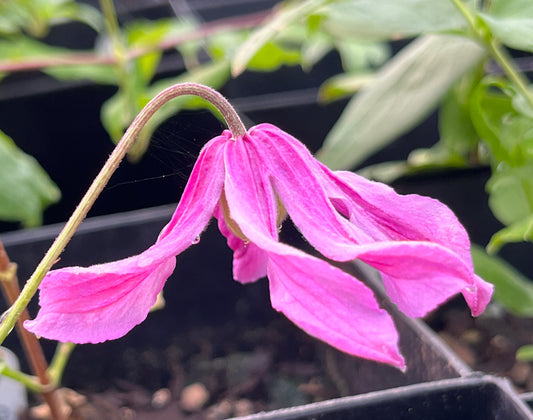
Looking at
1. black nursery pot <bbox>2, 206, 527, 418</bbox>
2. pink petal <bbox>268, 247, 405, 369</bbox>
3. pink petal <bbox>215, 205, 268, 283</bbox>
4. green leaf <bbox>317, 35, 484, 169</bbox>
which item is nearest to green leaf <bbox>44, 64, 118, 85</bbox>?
black nursery pot <bbox>2, 206, 527, 418</bbox>

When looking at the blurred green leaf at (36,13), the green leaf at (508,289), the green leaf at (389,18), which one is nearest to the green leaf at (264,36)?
the green leaf at (389,18)

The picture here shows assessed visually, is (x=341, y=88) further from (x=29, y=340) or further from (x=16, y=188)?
(x=29, y=340)

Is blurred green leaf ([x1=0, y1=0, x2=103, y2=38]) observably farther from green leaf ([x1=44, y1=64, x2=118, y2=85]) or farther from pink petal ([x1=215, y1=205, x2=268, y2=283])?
pink petal ([x1=215, y1=205, x2=268, y2=283])

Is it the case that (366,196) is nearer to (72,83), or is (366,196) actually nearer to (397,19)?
(397,19)

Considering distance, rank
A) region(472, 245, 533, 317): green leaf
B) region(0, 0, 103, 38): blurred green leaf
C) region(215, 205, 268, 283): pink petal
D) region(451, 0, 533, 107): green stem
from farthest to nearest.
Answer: region(0, 0, 103, 38): blurred green leaf, region(472, 245, 533, 317): green leaf, region(451, 0, 533, 107): green stem, region(215, 205, 268, 283): pink petal

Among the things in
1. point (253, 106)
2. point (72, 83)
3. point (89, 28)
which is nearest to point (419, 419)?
point (253, 106)

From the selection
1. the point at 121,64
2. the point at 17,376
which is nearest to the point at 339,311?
the point at 17,376
